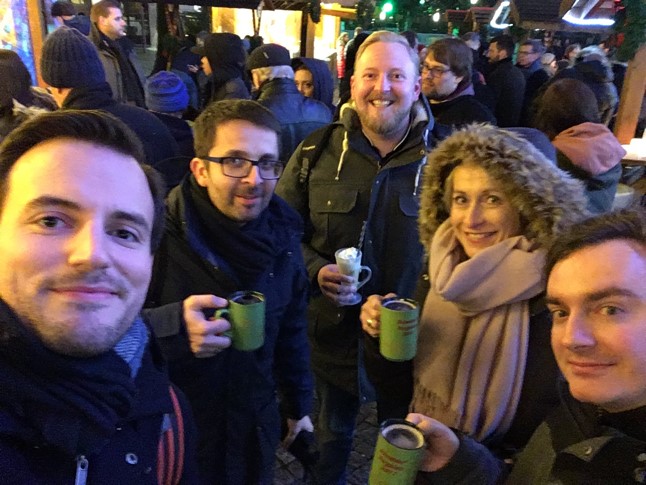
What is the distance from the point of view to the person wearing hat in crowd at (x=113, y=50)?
5184mm

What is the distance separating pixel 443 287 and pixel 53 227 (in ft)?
4.24

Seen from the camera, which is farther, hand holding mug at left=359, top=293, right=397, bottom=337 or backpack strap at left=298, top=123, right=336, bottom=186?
backpack strap at left=298, top=123, right=336, bottom=186

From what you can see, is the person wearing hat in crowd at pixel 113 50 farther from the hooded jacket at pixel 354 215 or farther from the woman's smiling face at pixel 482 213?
the woman's smiling face at pixel 482 213

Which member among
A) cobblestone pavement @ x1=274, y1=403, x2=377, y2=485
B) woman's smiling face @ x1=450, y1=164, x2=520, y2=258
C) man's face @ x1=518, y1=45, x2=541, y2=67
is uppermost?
man's face @ x1=518, y1=45, x2=541, y2=67

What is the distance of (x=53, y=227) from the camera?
3.32 ft

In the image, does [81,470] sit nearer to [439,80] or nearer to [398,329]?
[398,329]

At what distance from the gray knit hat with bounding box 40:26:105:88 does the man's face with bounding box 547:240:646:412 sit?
120 inches

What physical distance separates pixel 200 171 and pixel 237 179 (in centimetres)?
17

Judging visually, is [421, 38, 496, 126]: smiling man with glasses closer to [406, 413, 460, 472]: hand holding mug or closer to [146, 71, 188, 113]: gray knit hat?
[146, 71, 188, 113]: gray knit hat

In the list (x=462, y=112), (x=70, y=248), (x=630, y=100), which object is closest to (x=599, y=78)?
(x=630, y=100)

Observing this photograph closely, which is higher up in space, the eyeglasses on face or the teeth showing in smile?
the eyeglasses on face

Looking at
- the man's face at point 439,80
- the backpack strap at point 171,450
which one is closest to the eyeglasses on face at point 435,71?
the man's face at point 439,80

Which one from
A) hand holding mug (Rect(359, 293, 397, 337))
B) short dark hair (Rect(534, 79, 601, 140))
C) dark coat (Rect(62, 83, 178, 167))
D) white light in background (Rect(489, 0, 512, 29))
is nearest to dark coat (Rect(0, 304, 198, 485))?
hand holding mug (Rect(359, 293, 397, 337))

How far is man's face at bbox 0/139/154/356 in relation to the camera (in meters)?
0.98
